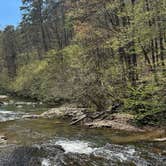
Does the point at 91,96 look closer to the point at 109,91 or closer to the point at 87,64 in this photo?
the point at 109,91

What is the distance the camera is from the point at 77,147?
1319 centimetres

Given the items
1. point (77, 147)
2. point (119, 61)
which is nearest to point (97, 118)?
point (119, 61)

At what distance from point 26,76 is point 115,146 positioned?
33541mm

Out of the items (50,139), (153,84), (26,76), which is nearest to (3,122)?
(50,139)

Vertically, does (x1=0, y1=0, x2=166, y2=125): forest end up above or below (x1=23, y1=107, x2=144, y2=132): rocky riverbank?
above

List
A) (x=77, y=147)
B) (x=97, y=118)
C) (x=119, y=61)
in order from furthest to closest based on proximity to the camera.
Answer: (x=119, y=61), (x=97, y=118), (x=77, y=147)

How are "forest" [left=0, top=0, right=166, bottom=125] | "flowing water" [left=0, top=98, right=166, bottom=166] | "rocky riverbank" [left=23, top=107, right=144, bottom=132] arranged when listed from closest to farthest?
"flowing water" [left=0, top=98, right=166, bottom=166], "forest" [left=0, top=0, right=166, bottom=125], "rocky riverbank" [left=23, top=107, right=144, bottom=132]

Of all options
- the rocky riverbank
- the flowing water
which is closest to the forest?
the rocky riverbank

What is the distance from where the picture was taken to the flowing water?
1109 cm

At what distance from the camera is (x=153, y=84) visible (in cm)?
1644

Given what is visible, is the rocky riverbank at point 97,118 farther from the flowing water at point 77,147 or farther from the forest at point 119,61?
the flowing water at point 77,147

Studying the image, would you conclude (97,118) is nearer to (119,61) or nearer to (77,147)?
(119,61)

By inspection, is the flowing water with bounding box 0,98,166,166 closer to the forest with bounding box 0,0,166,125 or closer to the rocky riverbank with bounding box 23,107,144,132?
the rocky riverbank with bounding box 23,107,144,132

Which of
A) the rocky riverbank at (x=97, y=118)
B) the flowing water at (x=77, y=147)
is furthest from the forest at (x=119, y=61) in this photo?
the flowing water at (x=77, y=147)
